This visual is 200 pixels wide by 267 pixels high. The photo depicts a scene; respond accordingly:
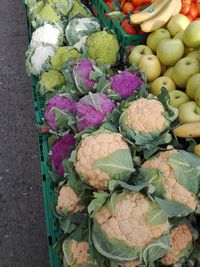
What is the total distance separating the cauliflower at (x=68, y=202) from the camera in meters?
1.39

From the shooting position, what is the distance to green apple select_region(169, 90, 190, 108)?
65.9 inches

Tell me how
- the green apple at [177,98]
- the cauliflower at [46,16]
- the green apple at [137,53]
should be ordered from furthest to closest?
the cauliflower at [46,16] → the green apple at [137,53] → the green apple at [177,98]

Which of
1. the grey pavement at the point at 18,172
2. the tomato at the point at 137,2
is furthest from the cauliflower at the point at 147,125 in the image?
the tomato at the point at 137,2

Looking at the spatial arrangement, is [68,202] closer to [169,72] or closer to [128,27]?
[169,72]

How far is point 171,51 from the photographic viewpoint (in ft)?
6.00

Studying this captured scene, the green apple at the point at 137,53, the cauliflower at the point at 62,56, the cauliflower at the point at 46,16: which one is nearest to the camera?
the green apple at the point at 137,53

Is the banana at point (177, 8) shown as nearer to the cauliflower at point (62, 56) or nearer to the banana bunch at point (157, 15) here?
the banana bunch at point (157, 15)

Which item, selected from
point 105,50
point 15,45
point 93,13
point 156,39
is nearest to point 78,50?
point 105,50

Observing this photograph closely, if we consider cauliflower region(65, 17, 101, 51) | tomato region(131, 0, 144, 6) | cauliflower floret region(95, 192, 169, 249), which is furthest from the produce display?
cauliflower region(65, 17, 101, 51)

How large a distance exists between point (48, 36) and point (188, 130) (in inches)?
60.5

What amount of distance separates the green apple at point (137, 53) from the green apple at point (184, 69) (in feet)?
0.83

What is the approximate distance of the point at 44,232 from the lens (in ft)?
7.23

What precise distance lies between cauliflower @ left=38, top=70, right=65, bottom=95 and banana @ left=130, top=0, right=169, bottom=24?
0.55 m

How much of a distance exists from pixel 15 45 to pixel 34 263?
2656 mm
